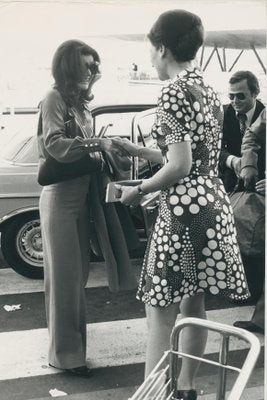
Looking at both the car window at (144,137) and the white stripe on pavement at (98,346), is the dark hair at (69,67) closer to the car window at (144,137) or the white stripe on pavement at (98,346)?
the white stripe on pavement at (98,346)

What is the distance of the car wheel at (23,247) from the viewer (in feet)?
19.1

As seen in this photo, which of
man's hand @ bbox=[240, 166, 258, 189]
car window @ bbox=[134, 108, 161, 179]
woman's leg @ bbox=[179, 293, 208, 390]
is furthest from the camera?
car window @ bbox=[134, 108, 161, 179]

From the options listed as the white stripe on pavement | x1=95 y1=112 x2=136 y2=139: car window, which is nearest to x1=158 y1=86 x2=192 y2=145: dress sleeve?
the white stripe on pavement

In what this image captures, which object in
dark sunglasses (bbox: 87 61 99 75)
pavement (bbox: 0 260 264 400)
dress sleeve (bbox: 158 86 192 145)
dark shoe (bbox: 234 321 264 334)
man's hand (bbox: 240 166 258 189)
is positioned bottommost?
pavement (bbox: 0 260 264 400)

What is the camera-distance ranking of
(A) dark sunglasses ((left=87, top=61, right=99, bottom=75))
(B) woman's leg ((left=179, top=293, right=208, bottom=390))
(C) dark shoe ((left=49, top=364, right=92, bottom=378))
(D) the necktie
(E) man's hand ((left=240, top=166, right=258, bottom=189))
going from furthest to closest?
1. (D) the necktie
2. (E) man's hand ((left=240, top=166, right=258, bottom=189))
3. (C) dark shoe ((left=49, top=364, right=92, bottom=378))
4. (A) dark sunglasses ((left=87, top=61, right=99, bottom=75))
5. (B) woman's leg ((left=179, top=293, right=208, bottom=390))

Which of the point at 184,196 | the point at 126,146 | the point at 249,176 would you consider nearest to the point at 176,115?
the point at 184,196

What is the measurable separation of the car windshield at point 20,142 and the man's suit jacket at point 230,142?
199 cm

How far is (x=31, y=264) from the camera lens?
230 inches

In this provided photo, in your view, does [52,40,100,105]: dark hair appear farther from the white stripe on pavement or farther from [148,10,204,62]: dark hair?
the white stripe on pavement

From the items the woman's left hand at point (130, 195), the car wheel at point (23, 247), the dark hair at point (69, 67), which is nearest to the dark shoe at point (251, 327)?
the woman's left hand at point (130, 195)

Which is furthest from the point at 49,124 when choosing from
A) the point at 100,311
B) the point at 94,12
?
the point at 100,311

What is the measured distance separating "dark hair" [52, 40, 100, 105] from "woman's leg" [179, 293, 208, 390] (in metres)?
1.24

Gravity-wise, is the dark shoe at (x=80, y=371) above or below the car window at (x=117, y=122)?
below

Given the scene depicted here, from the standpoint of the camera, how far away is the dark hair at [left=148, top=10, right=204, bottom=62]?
9.23 ft
